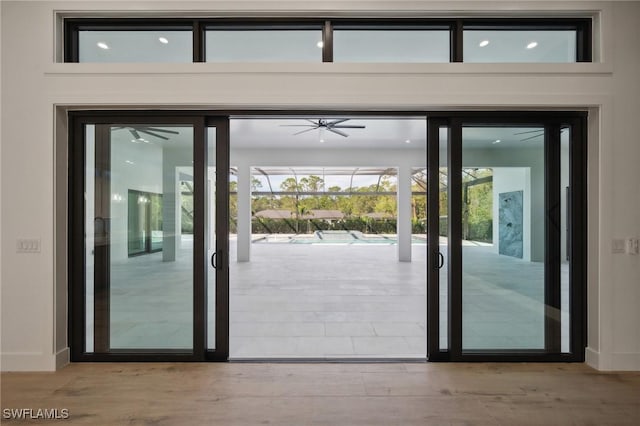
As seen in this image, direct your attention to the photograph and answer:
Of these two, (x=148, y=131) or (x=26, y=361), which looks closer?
(x=26, y=361)

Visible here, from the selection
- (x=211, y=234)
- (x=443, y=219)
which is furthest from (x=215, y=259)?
(x=443, y=219)

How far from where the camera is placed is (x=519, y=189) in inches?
137

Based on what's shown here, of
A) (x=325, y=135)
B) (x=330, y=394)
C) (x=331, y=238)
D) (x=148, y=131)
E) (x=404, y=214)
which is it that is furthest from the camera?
(x=331, y=238)

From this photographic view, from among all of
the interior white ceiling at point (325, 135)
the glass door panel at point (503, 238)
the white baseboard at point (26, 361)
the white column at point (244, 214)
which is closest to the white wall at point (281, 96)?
the white baseboard at point (26, 361)

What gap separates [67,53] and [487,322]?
4963mm

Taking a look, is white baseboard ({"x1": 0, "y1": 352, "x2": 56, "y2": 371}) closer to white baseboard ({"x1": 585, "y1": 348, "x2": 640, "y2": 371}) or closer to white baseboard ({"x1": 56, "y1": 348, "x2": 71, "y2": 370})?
white baseboard ({"x1": 56, "y1": 348, "x2": 71, "y2": 370})

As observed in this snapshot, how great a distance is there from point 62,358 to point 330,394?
260 centimetres

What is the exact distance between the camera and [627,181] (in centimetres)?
319

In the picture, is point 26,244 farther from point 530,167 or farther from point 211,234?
point 530,167

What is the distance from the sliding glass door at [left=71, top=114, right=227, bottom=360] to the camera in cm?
338

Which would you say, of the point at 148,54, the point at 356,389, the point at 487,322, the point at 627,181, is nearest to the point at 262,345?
the point at 356,389

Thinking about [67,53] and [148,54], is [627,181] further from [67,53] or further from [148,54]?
[67,53]

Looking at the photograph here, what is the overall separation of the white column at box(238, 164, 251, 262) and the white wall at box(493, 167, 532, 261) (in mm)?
8079

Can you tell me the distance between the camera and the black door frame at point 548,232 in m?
3.37
